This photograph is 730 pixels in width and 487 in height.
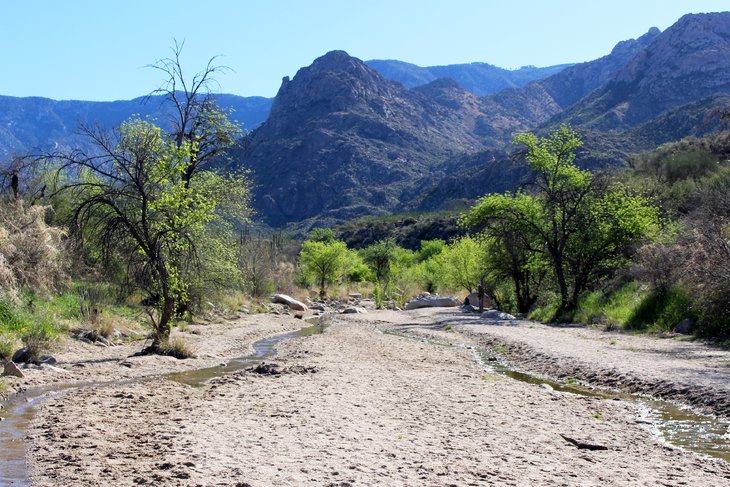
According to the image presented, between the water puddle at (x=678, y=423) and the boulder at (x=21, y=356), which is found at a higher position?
the water puddle at (x=678, y=423)

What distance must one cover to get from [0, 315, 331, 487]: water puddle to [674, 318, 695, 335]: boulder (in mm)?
14010

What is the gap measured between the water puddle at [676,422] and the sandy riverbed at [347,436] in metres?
0.35

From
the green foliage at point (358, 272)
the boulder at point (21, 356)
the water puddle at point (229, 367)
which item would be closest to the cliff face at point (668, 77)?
the green foliage at point (358, 272)

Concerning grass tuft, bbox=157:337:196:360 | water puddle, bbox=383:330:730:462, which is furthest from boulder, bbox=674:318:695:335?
grass tuft, bbox=157:337:196:360

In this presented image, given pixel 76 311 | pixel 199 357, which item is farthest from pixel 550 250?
pixel 76 311

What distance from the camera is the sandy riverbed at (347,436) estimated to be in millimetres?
7113

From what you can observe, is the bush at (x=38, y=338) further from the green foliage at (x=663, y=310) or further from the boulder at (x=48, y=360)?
the green foliage at (x=663, y=310)

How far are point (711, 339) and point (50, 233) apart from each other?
2415cm

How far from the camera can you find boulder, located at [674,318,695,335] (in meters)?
21.2

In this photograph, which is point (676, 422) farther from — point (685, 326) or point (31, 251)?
point (31, 251)

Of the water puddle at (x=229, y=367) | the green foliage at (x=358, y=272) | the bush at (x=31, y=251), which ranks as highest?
the bush at (x=31, y=251)

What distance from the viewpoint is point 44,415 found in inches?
403

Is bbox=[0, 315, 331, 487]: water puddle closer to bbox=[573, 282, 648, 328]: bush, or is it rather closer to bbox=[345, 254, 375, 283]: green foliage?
bbox=[573, 282, 648, 328]: bush

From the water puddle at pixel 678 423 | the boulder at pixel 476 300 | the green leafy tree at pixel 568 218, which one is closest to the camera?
the water puddle at pixel 678 423
